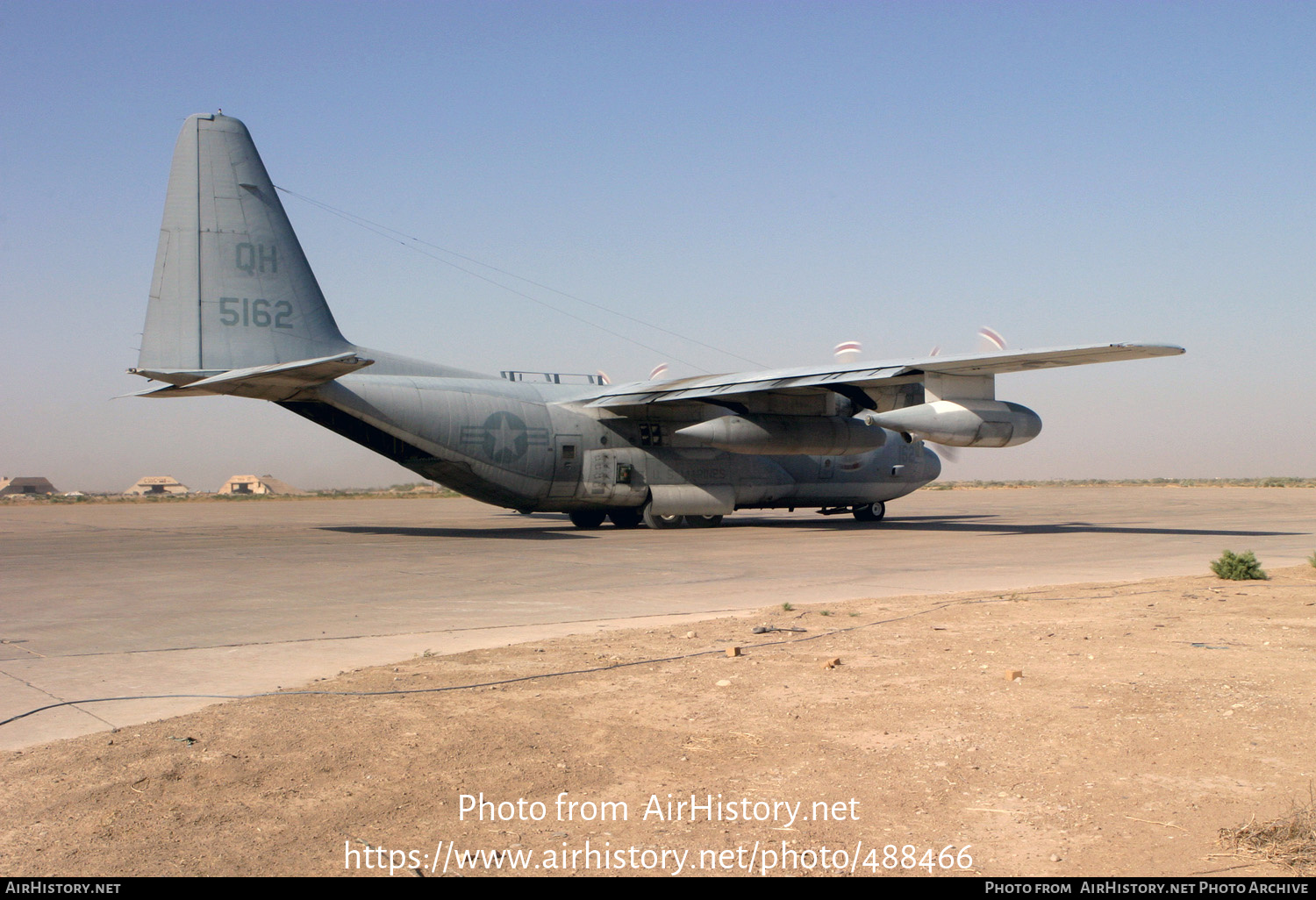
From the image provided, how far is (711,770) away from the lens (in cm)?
505

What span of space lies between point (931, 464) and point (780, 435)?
8.42 meters

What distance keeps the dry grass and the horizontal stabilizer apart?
17081mm

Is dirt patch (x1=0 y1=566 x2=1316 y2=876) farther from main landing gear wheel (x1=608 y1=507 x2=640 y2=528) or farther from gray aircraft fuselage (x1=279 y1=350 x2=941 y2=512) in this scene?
main landing gear wheel (x1=608 y1=507 x2=640 y2=528)

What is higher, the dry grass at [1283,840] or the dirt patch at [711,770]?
the dry grass at [1283,840]

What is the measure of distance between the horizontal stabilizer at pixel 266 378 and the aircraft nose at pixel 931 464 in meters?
18.4

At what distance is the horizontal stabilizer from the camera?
19.1 m

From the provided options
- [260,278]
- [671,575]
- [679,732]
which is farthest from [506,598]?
[260,278]

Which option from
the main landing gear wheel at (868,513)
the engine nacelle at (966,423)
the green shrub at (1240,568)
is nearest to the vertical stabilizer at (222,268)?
the engine nacelle at (966,423)

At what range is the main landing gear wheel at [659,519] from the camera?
26156mm

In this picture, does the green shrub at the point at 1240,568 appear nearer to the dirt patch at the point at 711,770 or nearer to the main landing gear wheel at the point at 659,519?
the dirt patch at the point at 711,770

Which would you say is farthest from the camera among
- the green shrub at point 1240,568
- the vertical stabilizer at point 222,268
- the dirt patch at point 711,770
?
the vertical stabilizer at point 222,268

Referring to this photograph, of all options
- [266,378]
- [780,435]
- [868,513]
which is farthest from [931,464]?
[266,378]

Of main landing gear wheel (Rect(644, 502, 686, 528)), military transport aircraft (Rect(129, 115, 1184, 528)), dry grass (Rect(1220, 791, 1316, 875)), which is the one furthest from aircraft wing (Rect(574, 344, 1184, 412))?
dry grass (Rect(1220, 791, 1316, 875))
